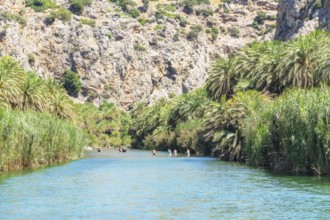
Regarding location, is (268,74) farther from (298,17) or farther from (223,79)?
(298,17)

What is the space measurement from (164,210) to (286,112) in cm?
2602

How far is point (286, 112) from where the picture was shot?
59531mm

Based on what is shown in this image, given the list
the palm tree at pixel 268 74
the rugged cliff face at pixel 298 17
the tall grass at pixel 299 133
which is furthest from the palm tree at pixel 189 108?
the tall grass at pixel 299 133

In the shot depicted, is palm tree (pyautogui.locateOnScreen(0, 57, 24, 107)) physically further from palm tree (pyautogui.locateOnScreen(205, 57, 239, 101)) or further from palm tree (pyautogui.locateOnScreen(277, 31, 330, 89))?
palm tree (pyautogui.locateOnScreen(277, 31, 330, 89))

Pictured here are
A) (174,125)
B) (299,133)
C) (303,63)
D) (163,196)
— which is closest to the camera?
(163,196)

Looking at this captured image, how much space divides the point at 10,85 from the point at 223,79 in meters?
36.8

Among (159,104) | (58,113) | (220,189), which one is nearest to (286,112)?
(220,189)

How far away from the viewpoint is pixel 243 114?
8394 centimetres

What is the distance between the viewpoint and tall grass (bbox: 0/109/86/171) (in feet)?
194

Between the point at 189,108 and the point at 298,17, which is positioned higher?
the point at 298,17

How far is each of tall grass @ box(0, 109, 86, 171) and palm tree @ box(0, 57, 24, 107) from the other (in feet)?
21.8

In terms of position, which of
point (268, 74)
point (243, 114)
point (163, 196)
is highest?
point (268, 74)

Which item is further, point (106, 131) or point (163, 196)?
point (106, 131)

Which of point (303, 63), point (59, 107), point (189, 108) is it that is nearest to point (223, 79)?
point (303, 63)
